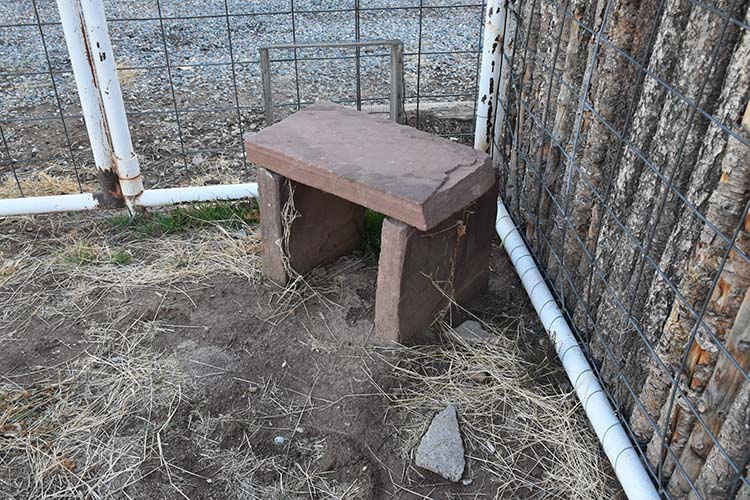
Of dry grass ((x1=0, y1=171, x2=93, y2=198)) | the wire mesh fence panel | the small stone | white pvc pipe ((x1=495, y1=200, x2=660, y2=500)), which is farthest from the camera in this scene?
dry grass ((x1=0, y1=171, x2=93, y2=198))

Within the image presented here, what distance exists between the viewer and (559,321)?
8.76ft

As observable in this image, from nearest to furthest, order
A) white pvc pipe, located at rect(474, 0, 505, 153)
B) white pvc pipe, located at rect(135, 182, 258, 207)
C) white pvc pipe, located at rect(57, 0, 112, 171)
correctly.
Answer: white pvc pipe, located at rect(57, 0, 112, 171), white pvc pipe, located at rect(474, 0, 505, 153), white pvc pipe, located at rect(135, 182, 258, 207)

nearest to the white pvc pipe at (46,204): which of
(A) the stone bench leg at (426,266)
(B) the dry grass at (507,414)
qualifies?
(A) the stone bench leg at (426,266)

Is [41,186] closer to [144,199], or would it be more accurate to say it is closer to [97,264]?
[144,199]

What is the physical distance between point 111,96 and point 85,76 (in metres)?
0.13

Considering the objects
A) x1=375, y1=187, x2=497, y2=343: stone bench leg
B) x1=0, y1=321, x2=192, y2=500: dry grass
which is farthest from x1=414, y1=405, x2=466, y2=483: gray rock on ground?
x1=0, y1=321, x2=192, y2=500: dry grass

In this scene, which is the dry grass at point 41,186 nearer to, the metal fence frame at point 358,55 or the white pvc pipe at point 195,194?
the white pvc pipe at point 195,194

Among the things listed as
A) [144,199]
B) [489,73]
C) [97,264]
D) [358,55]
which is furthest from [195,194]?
[489,73]

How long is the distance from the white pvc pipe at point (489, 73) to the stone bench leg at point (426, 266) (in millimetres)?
690

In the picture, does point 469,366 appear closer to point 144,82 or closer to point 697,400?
point 697,400

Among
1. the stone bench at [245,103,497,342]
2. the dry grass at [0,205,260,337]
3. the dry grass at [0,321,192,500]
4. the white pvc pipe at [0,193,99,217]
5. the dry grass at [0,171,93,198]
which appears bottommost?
the dry grass at [0,321,192,500]

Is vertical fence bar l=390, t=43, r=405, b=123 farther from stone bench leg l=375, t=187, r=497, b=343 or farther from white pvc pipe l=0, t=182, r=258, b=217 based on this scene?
stone bench leg l=375, t=187, r=497, b=343

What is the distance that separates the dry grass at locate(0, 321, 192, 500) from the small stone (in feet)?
3.48

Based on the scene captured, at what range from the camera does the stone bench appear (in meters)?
2.40
